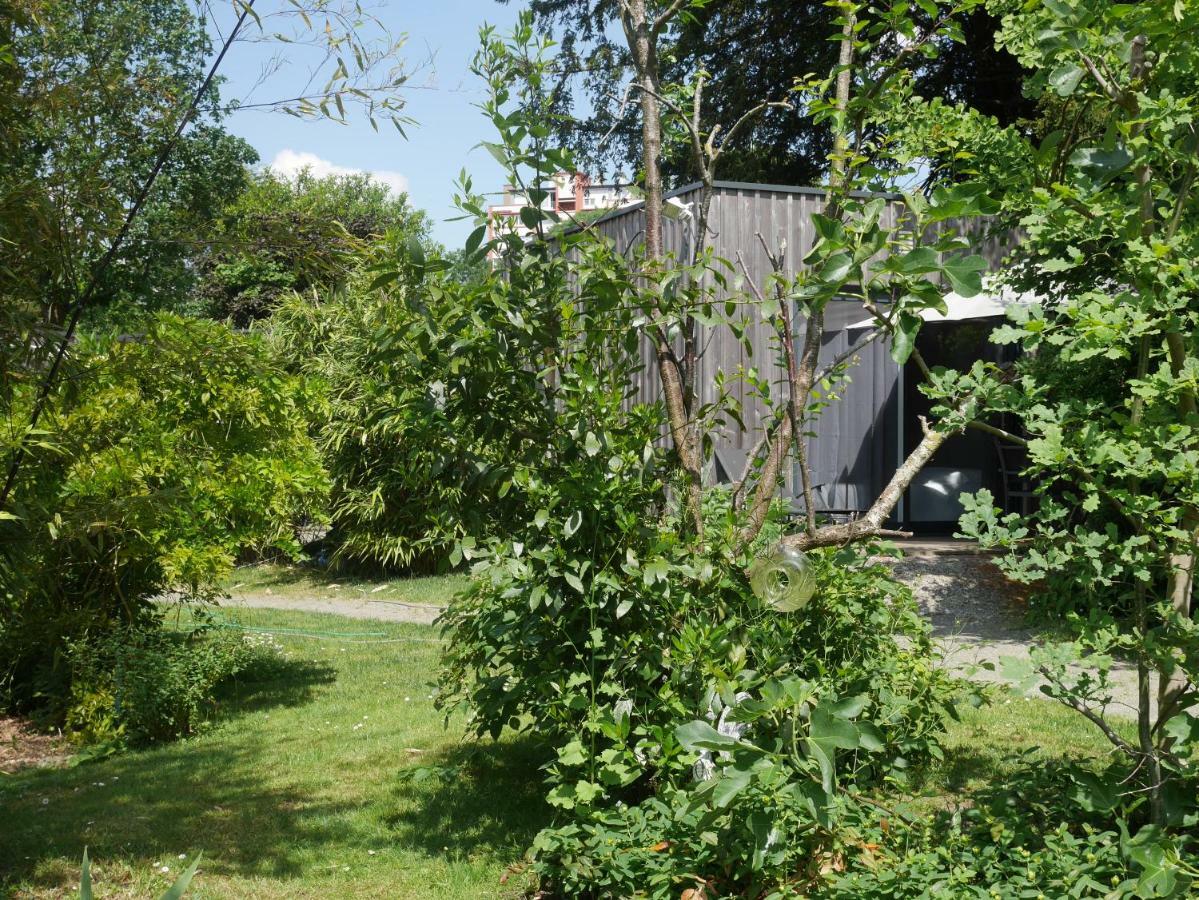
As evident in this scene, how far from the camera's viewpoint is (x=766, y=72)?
54.9ft

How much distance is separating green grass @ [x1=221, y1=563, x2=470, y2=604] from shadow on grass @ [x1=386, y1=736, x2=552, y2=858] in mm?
6703

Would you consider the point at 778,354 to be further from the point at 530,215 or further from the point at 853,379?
the point at 530,215

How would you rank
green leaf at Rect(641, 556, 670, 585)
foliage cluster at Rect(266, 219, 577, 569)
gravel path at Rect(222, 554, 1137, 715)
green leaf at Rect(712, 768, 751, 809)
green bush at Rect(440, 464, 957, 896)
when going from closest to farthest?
green leaf at Rect(712, 768, 751, 809) → green bush at Rect(440, 464, 957, 896) → green leaf at Rect(641, 556, 670, 585) → foliage cluster at Rect(266, 219, 577, 569) → gravel path at Rect(222, 554, 1137, 715)

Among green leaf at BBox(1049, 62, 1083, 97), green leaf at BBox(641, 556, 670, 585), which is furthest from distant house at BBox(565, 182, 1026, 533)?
green leaf at BBox(1049, 62, 1083, 97)

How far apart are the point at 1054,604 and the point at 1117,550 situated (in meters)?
0.29

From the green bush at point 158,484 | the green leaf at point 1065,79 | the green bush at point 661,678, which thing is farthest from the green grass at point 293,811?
the green leaf at point 1065,79

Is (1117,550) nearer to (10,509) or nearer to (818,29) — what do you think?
(10,509)

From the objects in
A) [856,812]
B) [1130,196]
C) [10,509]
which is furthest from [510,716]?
[1130,196]

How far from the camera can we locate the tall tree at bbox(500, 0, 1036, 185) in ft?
50.9

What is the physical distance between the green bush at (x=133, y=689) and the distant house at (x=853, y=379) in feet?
16.2

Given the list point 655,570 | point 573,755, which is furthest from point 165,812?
point 655,570

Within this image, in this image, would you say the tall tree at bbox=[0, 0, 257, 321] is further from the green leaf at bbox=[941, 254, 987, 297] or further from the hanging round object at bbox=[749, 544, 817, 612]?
the green leaf at bbox=[941, 254, 987, 297]

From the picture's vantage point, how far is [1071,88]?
2.69 m

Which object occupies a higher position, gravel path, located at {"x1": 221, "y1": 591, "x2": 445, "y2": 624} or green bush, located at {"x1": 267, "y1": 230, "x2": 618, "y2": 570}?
green bush, located at {"x1": 267, "y1": 230, "x2": 618, "y2": 570}
